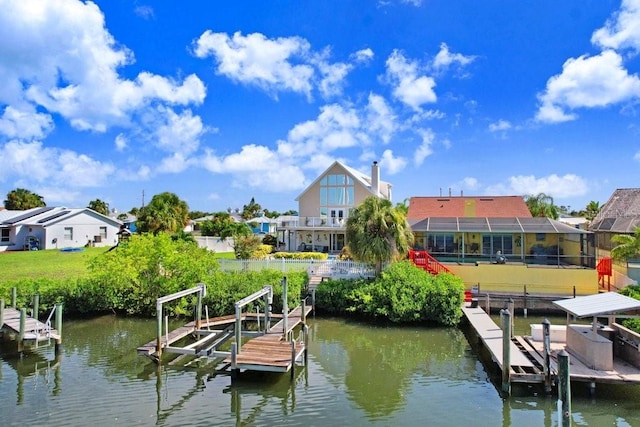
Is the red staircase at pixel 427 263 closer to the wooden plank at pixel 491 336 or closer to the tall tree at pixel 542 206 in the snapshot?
the wooden plank at pixel 491 336

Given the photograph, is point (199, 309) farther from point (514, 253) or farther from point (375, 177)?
point (375, 177)

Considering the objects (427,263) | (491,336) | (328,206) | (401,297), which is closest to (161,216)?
(328,206)

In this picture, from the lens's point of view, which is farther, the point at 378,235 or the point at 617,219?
the point at 617,219

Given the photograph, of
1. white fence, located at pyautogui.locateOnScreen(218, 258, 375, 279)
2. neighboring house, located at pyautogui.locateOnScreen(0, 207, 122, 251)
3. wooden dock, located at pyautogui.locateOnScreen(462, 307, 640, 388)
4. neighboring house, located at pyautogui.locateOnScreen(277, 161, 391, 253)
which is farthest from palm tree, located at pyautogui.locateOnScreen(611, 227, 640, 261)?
A: neighboring house, located at pyautogui.locateOnScreen(0, 207, 122, 251)

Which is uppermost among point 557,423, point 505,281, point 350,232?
point 350,232

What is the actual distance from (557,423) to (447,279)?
869 centimetres

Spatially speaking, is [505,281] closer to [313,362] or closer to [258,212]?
[313,362]

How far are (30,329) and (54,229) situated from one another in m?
31.2

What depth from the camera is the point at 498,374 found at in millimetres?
11875

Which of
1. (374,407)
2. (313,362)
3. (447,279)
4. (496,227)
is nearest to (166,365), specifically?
(313,362)

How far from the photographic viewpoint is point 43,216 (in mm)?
42531

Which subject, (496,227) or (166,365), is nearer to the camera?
(166,365)

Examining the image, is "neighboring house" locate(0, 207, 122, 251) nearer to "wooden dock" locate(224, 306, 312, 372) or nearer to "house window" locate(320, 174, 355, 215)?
"house window" locate(320, 174, 355, 215)

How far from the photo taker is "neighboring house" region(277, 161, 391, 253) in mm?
34531
